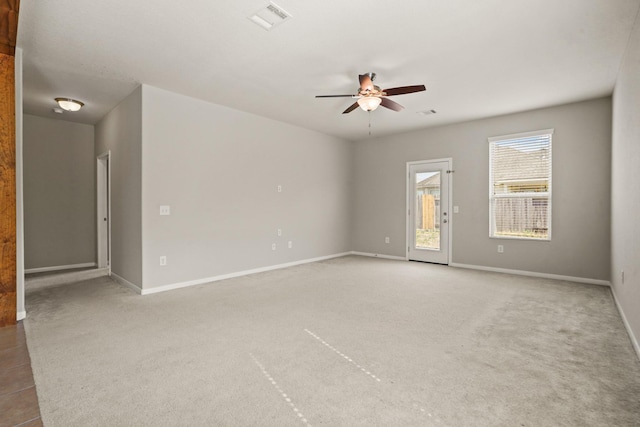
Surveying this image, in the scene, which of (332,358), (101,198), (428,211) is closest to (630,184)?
(332,358)

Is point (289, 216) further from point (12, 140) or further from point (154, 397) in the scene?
point (154, 397)

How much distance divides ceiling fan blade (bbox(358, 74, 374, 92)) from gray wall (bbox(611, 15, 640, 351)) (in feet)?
7.38

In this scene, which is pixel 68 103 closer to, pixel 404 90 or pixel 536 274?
pixel 404 90

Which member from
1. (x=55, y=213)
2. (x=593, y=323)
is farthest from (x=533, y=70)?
(x=55, y=213)

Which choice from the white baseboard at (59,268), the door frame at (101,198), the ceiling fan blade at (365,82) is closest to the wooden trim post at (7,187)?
the door frame at (101,198)

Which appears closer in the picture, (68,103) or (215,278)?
(68,103)

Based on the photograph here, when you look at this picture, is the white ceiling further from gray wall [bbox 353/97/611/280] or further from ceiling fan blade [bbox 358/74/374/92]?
gray wall [bbox 353/97/611/280]

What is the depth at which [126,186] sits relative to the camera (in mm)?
4508

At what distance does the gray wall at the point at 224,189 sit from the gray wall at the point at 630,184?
15.5ft

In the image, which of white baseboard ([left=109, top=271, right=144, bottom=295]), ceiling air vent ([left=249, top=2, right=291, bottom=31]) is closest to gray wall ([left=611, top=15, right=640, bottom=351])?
ceiling air vent ([left=249, top=2, right=291, bottom=31])

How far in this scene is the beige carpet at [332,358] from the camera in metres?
1.71

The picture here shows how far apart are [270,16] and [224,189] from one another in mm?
2895

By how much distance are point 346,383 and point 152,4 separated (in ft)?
10.4

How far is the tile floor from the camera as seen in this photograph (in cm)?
165
